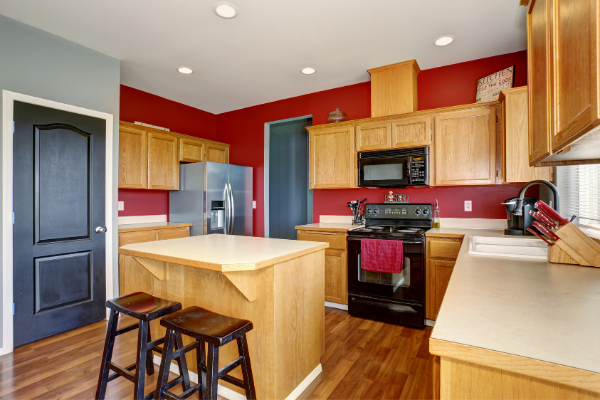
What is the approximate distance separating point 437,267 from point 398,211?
0.76 metres

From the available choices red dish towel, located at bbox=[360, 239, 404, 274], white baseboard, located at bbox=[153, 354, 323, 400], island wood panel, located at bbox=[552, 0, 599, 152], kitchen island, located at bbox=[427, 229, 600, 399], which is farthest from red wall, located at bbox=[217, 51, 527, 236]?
island wood panel, located at bbox=[552, 0, 599, 152]

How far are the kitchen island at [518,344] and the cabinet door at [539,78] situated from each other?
1.63 ft

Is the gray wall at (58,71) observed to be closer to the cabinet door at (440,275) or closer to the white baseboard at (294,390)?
the white baseboard at (294,390)

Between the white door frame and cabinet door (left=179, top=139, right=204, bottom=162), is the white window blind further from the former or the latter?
the white door frame

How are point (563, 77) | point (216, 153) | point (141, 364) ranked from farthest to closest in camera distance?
point (216, 153), point (141, 364), point (563, 77)

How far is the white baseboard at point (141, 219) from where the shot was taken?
3797 millimetres

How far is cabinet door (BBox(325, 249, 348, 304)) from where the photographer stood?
10.6 ft

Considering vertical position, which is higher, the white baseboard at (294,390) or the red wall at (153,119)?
the red wall at (153,119)

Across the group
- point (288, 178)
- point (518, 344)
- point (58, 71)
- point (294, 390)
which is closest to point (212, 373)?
point (294, 390)

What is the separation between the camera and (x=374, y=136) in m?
3.35

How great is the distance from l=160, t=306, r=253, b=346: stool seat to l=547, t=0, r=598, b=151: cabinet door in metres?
1.40

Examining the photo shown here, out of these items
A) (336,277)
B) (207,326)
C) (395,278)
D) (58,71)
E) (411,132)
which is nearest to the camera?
(207,326)

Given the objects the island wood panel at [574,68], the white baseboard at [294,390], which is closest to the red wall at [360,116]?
the white baseboard at [294,390]

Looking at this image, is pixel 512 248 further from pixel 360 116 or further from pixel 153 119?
pixel 153 119
